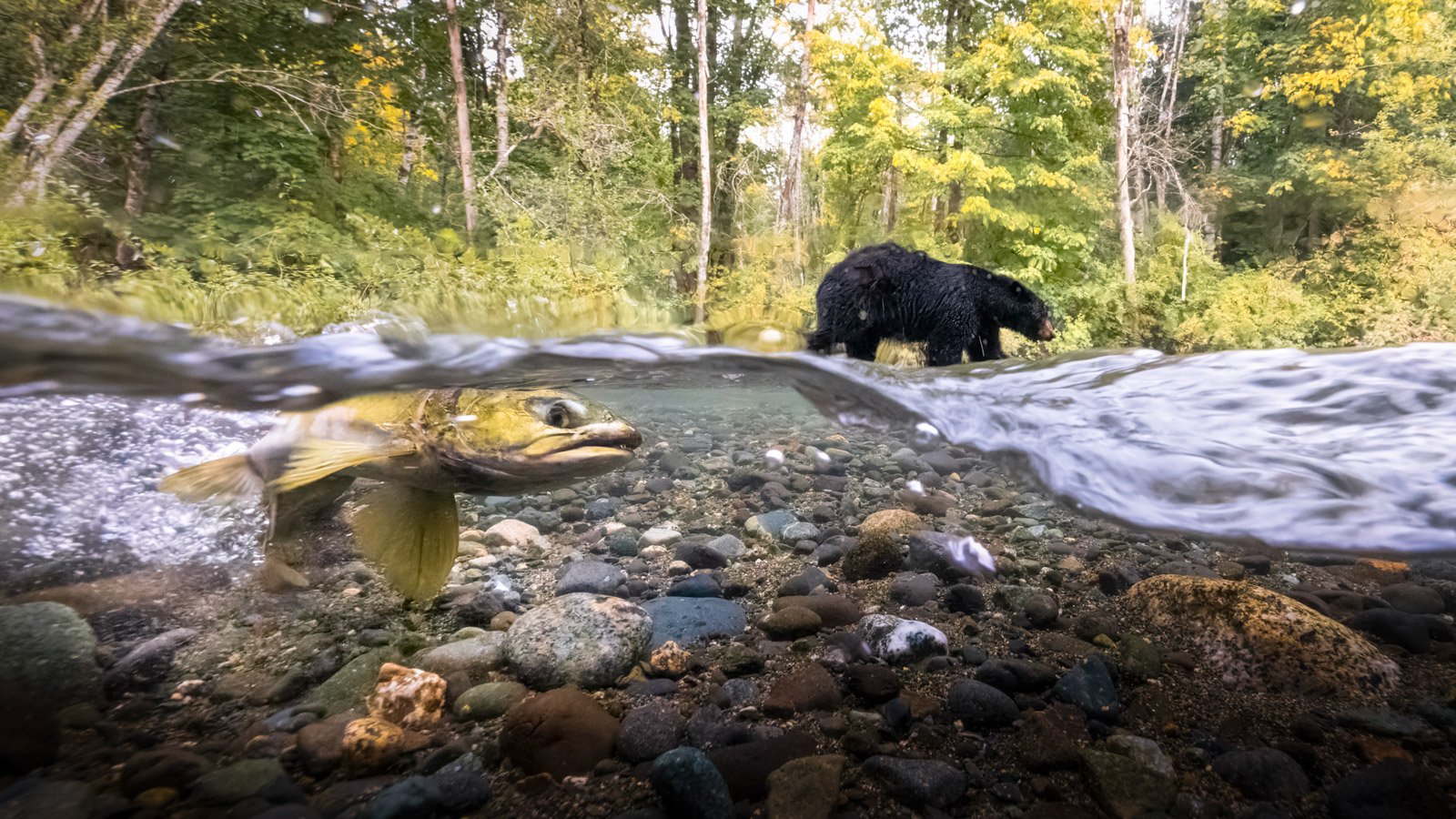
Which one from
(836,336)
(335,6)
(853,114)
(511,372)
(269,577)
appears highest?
(335,6)

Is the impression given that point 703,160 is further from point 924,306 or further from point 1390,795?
Answer: point 1390,795

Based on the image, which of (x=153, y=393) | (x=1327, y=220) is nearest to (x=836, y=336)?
(x=153, y=393)

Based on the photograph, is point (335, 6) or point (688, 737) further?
point (335, 6)

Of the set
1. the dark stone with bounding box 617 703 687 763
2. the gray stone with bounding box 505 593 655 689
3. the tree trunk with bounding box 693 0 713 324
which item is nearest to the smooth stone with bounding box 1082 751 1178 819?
the dark stone with bounding box 617 703 687 763

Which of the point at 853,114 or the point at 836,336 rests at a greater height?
the point at 853,114

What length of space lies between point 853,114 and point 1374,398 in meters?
6.47

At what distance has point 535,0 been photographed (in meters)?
8.47

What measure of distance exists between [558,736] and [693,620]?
110cm

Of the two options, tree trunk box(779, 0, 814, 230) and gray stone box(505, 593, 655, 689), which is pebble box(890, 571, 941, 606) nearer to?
gray stone box(505, 593, 655, 689)

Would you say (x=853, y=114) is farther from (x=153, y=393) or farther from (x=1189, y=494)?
(x=153, y=393)

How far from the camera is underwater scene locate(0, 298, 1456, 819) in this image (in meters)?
1.91

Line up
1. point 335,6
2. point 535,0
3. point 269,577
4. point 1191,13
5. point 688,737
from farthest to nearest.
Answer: point 1191,13
point 535,0
point 335,6
point 269,577
point 688,737

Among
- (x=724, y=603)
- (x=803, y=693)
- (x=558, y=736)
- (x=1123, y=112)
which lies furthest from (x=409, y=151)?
(x=1123, y=112)

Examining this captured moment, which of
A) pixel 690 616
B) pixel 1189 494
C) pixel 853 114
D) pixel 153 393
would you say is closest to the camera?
pixel 1189 494
